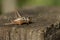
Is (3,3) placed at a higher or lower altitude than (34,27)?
lower

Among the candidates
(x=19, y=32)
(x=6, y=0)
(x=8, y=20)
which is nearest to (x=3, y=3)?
(x=6, y=0)

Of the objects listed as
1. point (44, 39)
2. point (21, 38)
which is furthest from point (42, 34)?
point (21, 38)

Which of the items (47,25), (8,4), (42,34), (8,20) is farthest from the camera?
(8,4)

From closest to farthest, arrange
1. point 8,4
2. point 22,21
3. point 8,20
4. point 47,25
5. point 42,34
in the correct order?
1. point 42,34
2. point 47,25
3. point 22,21
4. point 8,20
5. point 8,4

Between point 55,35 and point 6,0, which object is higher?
point 55,35

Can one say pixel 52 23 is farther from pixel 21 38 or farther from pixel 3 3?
pixel 3 3

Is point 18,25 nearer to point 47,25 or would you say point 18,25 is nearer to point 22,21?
point 22,21

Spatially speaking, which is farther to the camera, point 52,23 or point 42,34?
point 52,23

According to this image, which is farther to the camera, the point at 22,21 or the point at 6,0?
the point at 6,0

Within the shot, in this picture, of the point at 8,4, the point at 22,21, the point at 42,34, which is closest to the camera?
the point at 42,34
